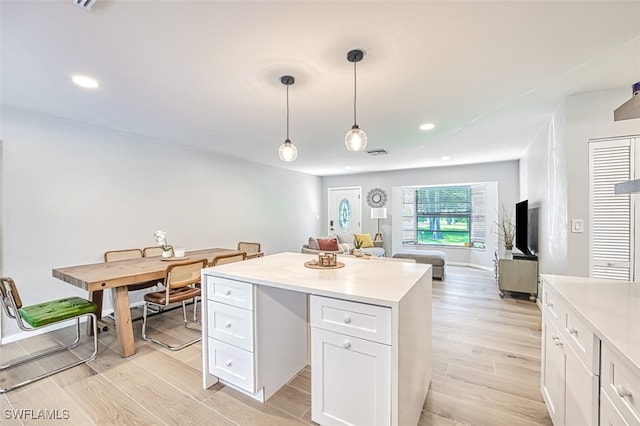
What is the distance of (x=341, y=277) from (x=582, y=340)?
113 centimetres

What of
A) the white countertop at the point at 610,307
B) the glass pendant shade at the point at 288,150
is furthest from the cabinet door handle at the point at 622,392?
the glass pendant shade at the point at 288,150

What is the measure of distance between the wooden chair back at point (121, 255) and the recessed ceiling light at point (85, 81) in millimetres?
1869

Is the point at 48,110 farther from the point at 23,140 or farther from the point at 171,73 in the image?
the point at 171,73

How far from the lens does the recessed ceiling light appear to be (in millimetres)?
2070

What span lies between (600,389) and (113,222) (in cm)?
450

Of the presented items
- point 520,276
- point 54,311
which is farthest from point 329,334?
point 520,276

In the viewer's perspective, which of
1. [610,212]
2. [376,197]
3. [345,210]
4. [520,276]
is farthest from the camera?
[345,210]

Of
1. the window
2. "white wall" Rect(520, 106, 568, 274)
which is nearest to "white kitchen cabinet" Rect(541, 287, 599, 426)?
"white wall" Rect(520, 106, 568, 274)

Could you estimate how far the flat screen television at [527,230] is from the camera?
12.8ft

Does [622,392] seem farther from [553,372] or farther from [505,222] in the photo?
[505,222]

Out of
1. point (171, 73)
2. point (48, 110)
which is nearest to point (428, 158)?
point (171, 73)

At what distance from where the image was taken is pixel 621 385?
87 centimetres

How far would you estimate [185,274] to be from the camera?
2.64 m

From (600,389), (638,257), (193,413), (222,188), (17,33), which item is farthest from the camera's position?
(222,188)
